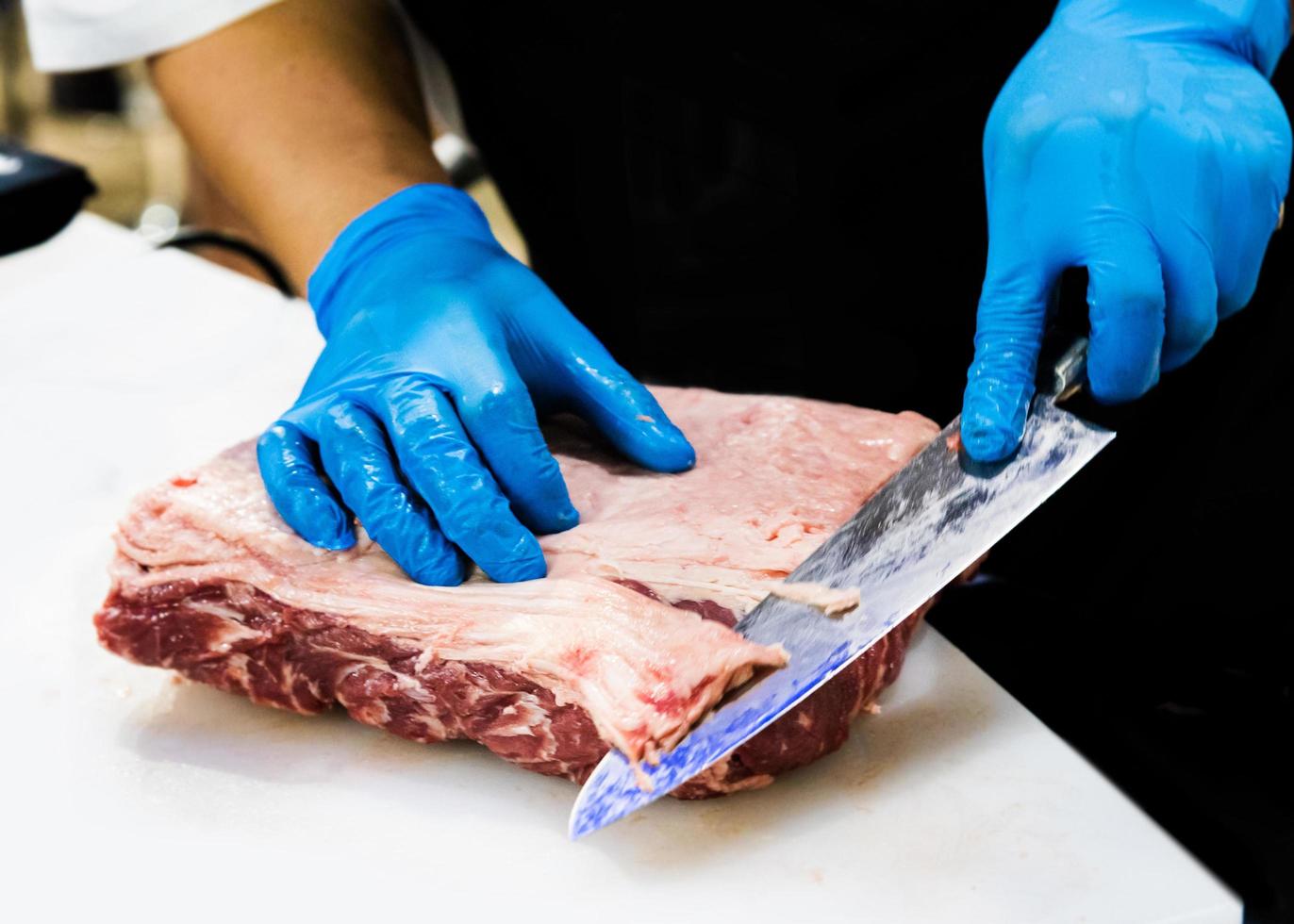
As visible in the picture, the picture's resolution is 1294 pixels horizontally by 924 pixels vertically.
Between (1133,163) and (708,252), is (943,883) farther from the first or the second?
(708,252)

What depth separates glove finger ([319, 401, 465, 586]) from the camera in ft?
5.34

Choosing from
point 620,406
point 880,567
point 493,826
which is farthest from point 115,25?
point 880,567

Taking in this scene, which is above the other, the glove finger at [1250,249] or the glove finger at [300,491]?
the glove finger at [1250,249]

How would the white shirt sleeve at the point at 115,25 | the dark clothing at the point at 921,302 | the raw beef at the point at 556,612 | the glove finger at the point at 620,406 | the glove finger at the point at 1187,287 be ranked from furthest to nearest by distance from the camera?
the white shirt sleeve at the point at 115,25
the dark clothing at the point at 921,302
the glove finger at the point at 620,406
the glove finger at the point at 1187,287
the raw beef at the point at 556,612

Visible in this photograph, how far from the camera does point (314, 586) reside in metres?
1.62

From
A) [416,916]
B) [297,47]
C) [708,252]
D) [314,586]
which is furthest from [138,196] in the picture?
[416,916]

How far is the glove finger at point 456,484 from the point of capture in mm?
1600

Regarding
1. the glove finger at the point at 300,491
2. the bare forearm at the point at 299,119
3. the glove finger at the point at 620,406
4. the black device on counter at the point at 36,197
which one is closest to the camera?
the glove finger at the point at 300,491

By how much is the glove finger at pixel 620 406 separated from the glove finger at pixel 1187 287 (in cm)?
74

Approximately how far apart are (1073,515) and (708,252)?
3.24 ft

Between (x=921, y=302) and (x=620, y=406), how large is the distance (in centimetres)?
89

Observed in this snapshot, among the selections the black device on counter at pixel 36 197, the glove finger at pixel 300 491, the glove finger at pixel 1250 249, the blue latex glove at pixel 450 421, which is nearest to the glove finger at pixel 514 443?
the blue latex glove at pixel 450 421

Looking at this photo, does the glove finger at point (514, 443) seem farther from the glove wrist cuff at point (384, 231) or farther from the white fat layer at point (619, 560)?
the glove wrist cuff at point (384, 231)

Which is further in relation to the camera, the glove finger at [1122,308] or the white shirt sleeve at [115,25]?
the white shirt sleeve at [115,25]
